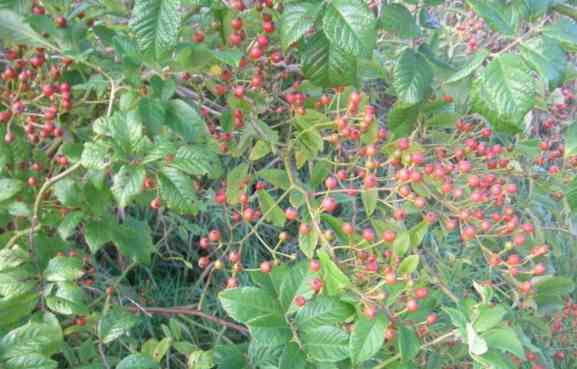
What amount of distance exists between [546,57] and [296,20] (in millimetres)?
339

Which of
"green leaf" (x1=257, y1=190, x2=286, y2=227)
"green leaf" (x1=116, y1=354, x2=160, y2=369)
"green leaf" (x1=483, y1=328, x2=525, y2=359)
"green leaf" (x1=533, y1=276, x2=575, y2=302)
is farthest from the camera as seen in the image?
"green leaf" (x1=533, y1=276, x2=575, y2=302)

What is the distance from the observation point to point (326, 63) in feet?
2.93

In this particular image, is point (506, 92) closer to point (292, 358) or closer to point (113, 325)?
point (292, 358)

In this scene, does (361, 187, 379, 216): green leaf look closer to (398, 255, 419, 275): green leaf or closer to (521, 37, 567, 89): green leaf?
(398, 255, 419, 275): green leaf

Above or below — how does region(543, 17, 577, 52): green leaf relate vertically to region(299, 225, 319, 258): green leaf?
above

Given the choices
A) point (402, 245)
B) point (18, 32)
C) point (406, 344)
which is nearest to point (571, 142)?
point (402, 245)

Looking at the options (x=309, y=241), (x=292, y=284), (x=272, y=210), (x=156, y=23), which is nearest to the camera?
(x=156, y=23)

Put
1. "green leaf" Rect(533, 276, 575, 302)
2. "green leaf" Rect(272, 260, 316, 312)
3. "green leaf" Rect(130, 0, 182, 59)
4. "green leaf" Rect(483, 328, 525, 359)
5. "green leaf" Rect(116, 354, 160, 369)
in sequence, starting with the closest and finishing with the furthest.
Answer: "green leaf" Rect(130, 0, 182, 59)
"green leaf" Rect(483, 328, 525, 359)
"green leaf" Rect(272, 260, 316, 312)
"green leaf" Rect(116, 354, 160, 369)
"green leaf" Rect(533, 276, 575, 302)

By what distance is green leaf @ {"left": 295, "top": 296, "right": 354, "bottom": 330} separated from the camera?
0.88m

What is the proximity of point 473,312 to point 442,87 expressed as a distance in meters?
0.57

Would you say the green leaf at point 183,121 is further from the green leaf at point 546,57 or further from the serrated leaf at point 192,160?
the green leaf at point 546,57

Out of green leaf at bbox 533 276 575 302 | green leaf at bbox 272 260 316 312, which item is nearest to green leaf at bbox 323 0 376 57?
green leaf at bbox 272 260 316 312

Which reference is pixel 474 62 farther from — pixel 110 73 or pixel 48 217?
pixel 48 217

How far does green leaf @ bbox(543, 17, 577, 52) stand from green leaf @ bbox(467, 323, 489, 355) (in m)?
0.41
